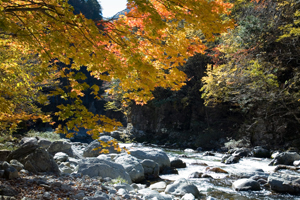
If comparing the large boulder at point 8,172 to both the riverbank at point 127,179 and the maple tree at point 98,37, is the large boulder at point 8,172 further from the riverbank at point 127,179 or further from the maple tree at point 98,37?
the maple tree at point 98,37

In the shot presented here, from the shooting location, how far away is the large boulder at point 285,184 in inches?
215

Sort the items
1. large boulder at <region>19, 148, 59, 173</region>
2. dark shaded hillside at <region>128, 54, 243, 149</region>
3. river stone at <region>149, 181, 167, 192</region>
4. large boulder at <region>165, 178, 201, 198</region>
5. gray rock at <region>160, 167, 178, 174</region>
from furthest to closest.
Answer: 1. dark shaded hillside at <region>128, 54, 243, 149</region>
2. gray rock at <region>160, 167, 178, 174</region>
3. river stone at <region>149, 181, 167, 192</region>
4. large boulder at <region>165, 178, 201, 198</region>
5. large boulder at <region>19, 148, 59, 173</region>

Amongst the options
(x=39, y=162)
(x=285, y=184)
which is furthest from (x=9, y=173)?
(x=285, y=184)

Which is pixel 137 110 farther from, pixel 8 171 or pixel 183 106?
pixel 8 171

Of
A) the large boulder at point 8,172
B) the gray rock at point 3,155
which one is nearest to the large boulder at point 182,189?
the large boulder at point 8,172

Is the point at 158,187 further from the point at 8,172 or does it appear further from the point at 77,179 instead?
the point at 8,172

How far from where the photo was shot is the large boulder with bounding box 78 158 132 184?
18.0 feet

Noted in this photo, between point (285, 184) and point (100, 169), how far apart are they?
4815 mm

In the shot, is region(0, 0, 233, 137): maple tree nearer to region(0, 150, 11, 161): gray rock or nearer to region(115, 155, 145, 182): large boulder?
region(0, 150, 11, 161): gray rock

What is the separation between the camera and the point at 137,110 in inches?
960

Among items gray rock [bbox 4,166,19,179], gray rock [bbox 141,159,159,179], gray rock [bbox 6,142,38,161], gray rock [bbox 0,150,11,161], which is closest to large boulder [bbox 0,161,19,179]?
gray rock [bbox 4,166,19,179]

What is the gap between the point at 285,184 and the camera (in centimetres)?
557

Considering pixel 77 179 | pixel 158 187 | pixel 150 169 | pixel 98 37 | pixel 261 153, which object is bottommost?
pixel 158 187

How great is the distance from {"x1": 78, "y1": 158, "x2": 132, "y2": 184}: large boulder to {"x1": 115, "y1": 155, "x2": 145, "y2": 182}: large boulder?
2.14ft
